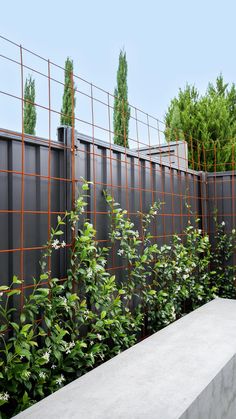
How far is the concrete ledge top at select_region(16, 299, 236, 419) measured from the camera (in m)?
1.35

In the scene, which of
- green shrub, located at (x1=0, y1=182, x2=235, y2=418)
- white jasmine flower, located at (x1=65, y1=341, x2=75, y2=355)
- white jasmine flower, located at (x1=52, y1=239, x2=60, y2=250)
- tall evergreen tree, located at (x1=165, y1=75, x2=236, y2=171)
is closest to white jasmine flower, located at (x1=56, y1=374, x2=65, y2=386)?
green shrub, located at (x1=0, y1=182, x2=235, y2=418)

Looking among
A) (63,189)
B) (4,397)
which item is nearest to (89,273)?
(63,189)

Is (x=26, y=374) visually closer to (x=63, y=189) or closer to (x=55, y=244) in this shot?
(x=55, y=244)

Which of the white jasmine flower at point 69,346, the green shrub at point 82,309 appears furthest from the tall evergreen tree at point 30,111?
the white jasmine flower at point 69,346

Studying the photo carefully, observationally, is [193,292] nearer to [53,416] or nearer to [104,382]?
[104,382]

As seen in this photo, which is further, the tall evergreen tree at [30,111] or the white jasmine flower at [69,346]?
the tall evergreen tree at [30,111]

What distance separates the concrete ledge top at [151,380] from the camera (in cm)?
135

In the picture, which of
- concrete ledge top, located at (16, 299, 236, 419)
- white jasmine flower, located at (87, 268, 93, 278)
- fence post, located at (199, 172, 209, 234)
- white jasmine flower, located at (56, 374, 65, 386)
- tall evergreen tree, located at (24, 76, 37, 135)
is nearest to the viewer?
concrete ledge top, located at (16, 299, 236, 419)

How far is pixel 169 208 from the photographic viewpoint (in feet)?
10.9

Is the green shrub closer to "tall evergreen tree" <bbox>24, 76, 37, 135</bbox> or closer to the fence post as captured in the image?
the fence post

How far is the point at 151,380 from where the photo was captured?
162 cm

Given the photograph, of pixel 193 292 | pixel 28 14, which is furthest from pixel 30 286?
pixel 28 14

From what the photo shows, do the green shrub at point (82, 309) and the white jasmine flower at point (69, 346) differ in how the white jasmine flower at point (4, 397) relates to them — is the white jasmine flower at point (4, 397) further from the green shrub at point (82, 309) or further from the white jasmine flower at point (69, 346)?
the white jasmine flower at point (69, 346)

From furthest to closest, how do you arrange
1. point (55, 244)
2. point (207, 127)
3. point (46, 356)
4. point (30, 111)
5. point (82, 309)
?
point (30, 111), point (207, 127), point (82, 309), point (55, 244), point (46, 356)
